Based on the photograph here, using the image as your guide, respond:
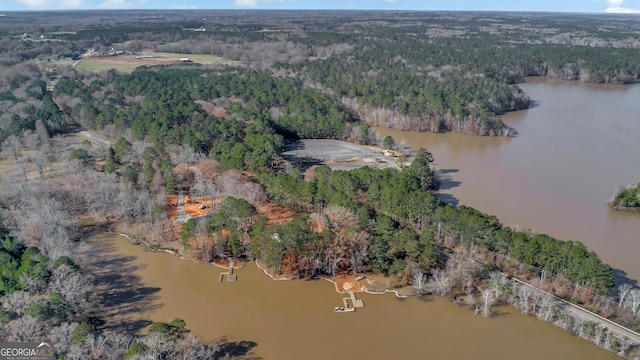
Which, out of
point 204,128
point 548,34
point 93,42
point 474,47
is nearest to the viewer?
point 204,128

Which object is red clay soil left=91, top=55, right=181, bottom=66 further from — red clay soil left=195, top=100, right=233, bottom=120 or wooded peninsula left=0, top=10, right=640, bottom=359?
red clay soil left=195, top=100, right=233, bottom=120

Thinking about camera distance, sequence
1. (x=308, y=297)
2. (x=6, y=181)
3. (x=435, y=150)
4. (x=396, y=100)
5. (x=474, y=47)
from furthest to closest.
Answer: (x=474, y=47)
(x=396, y=100)
(x=435, y=150)
(x=6, y=181)
(x=308, y=297)

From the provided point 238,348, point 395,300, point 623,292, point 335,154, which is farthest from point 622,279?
point 335,154

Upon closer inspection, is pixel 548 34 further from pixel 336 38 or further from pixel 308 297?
pixel 308 297

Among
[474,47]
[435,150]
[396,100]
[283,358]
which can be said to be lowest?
[283,358]

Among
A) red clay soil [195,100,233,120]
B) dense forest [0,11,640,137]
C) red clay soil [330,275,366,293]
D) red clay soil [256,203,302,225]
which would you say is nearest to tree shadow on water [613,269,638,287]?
red clay soil [330,275,366,293]

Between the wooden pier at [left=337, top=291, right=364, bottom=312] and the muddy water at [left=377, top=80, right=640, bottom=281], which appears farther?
the muddy water at [left=377, top=80, right=640, bottom=281]

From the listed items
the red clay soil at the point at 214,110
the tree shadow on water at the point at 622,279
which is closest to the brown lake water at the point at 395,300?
the tree shadow on water at the point at 622,279

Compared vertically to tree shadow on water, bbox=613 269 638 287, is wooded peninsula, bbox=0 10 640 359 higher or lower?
higher

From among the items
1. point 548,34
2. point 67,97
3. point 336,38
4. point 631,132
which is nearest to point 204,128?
point 67,97
